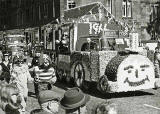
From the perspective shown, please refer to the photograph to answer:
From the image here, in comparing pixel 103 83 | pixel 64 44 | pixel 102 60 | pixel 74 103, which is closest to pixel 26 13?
pixel 64 44

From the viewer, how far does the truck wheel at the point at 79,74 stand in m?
12.3

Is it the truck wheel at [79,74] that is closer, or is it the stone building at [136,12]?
the truck wheel at [79,74]

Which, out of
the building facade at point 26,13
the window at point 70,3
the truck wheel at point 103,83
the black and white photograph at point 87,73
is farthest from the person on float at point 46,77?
the building facade at point 26,13

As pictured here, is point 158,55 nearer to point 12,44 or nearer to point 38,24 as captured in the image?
point 12,44

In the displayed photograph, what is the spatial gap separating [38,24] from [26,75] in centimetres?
3435

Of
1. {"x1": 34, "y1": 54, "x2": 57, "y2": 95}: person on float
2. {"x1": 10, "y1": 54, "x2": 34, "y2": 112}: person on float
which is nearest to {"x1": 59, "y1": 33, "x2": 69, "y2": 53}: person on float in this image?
{"x1": 34, "y1": 54, "x2": 57, "y2": 95}: person on float

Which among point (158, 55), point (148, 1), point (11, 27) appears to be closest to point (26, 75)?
point (158, 55)

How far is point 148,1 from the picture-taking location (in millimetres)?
38938

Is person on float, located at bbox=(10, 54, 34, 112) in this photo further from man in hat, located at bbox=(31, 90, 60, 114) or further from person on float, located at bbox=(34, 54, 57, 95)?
man in hat, located at bbox=(31, 90, 60, 114)

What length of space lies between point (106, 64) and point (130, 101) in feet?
4.51

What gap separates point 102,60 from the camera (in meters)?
11.3

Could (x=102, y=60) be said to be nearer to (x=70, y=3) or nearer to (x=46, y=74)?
(x=46, y=74)

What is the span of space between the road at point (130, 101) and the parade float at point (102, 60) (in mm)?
374

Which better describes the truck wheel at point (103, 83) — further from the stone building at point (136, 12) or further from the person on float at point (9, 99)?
the stone building at point (136, 12)
